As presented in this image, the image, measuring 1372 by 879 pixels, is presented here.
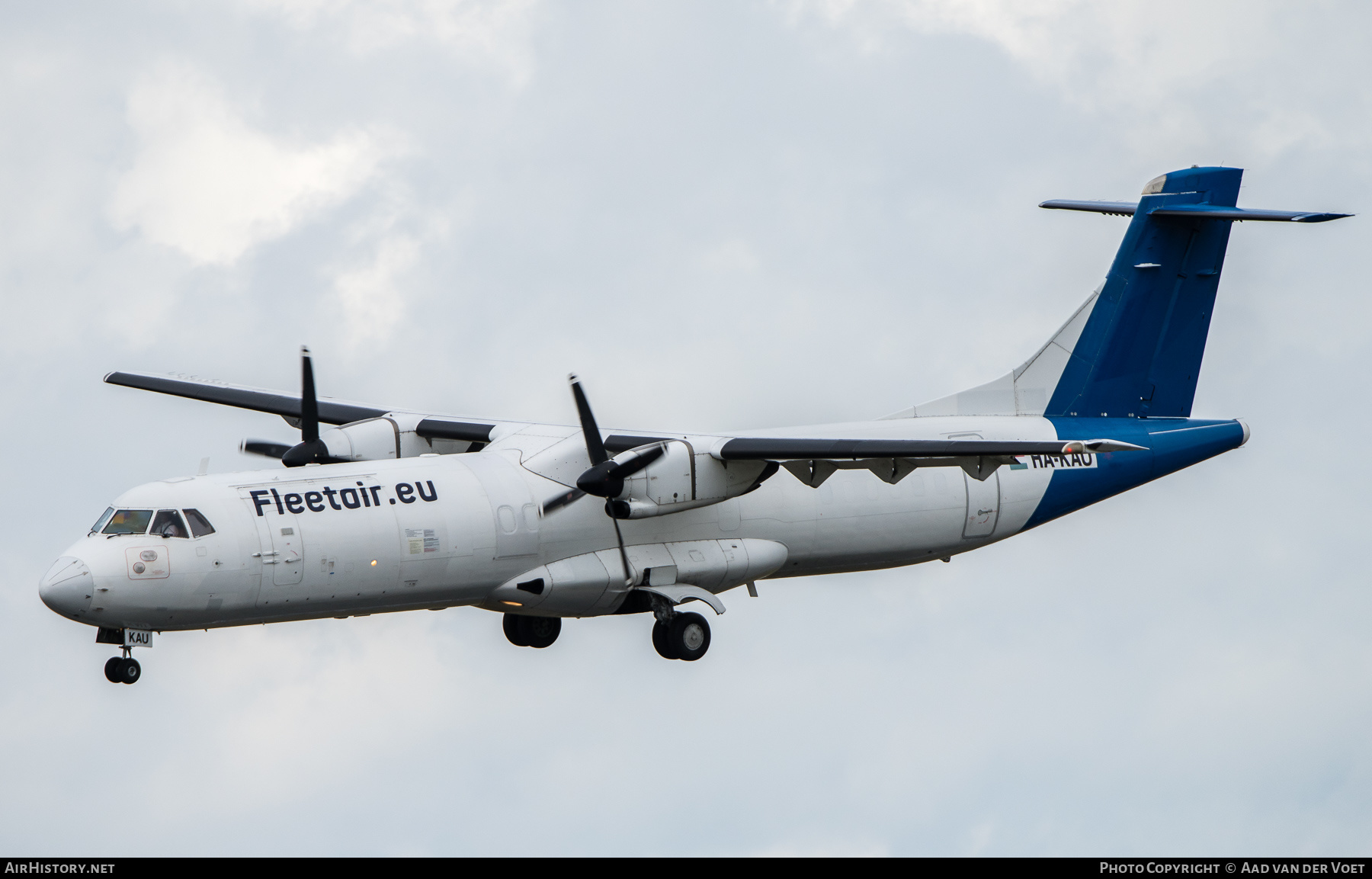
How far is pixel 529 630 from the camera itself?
26.1 m

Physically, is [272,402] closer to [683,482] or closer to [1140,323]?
[683,482]

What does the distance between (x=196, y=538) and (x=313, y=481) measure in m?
1.87

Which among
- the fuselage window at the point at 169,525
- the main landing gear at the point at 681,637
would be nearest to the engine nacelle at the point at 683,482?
the main landing gear at the point at 681,637

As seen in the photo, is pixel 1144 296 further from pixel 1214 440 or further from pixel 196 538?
pixel 196 538

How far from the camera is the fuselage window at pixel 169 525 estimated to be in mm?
21094

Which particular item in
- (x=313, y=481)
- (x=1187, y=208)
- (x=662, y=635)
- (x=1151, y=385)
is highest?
(x=1187, y=208)

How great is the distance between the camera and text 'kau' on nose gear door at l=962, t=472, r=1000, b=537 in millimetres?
26672

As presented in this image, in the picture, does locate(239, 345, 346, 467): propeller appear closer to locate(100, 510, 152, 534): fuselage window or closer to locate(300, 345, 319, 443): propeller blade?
locate(300, 345, 319, 443): propeller blade

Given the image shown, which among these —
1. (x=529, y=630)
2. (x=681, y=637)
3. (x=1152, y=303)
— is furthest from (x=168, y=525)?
(x=1152, y=303)

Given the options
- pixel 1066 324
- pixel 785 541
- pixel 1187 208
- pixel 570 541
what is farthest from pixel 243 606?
pixel 1187 208

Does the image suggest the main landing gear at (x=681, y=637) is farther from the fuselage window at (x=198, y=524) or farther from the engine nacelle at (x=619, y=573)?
the fuselage window at (x=198, y=524)

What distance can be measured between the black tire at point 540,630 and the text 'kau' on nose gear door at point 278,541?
17.0ft

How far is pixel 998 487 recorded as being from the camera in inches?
1057

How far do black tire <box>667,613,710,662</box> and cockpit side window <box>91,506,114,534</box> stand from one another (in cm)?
804
